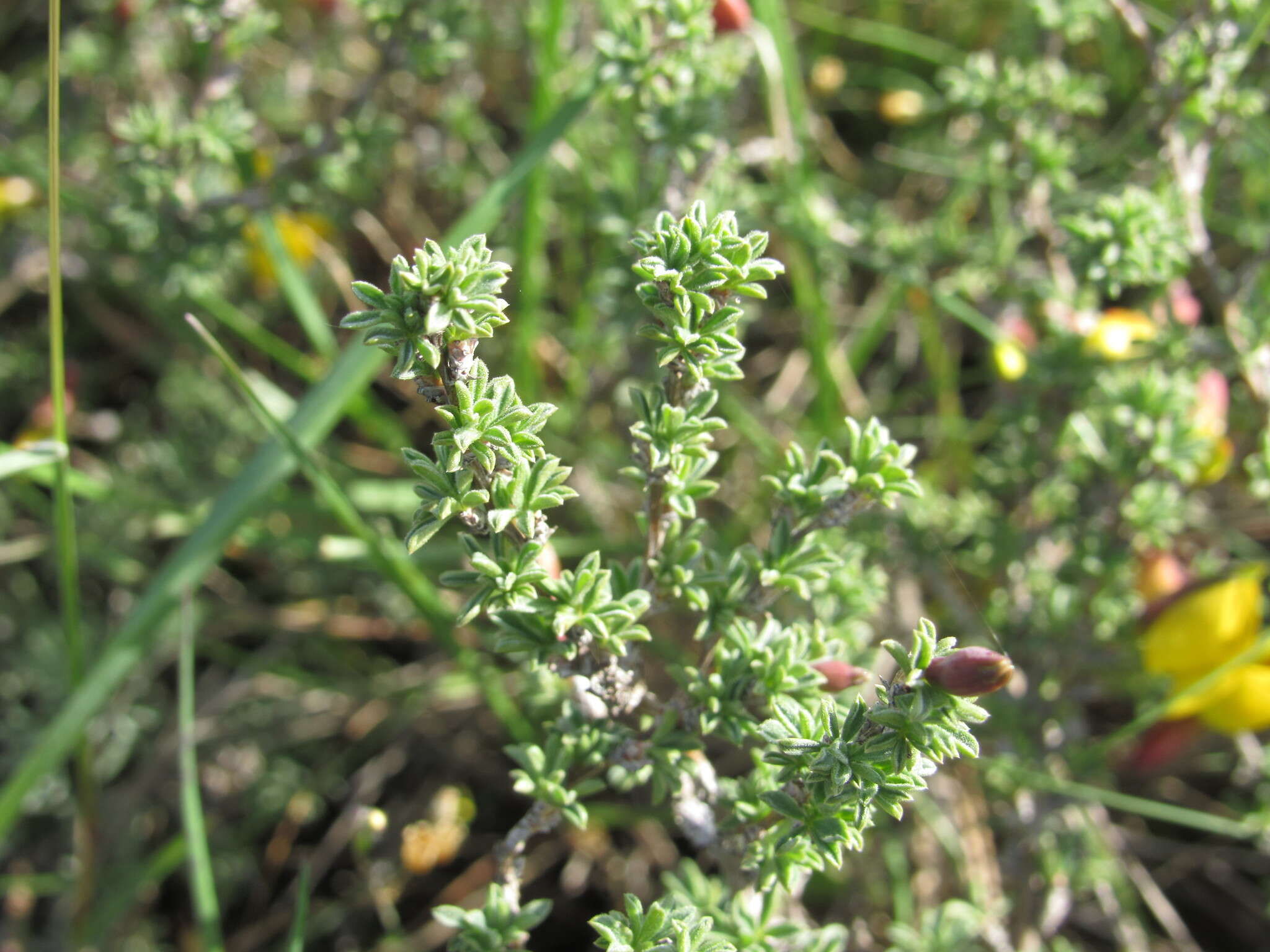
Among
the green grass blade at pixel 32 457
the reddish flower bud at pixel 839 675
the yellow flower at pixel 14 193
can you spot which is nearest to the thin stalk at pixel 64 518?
the green grass blade at pixel 32 457

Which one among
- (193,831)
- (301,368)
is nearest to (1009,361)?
(301,368)

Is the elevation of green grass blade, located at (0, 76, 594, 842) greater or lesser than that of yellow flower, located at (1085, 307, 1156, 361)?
lesser

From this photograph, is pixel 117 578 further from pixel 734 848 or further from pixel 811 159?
pixel 811 159

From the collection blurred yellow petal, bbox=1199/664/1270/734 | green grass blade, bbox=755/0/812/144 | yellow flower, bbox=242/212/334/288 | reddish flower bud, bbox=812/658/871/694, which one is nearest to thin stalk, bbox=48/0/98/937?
yellow flower, bbox=242/212/334/288

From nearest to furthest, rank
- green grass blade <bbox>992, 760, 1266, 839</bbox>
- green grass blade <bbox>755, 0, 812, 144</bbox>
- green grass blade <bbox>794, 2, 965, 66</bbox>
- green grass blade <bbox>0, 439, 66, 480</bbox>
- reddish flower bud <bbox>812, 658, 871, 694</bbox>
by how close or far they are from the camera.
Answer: reddish flower bud <bbox>812, 658, 871, 694</bbox> → green grass blade <bbox>0, 439, 66, 480</bbox> → green grass blade <bbox>992, 760, 1266, 839</bbox> → green grass blade <bbox>755, 0, 812, 144</bbox> → green grass blade <bbox>794, 2, 965, 66</bbox>

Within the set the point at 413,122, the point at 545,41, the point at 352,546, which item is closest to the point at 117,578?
the point at 352,546

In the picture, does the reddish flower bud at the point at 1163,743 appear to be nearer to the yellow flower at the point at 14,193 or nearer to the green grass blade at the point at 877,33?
the green grass blade at the point at 877,33

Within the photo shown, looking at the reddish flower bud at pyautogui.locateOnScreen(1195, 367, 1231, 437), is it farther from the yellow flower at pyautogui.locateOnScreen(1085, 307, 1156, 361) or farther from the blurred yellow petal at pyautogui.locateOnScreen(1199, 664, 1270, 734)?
the blurred yellow petal at pyautogui.locateOnScreen(1199, 664, 1270, 734)
